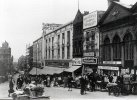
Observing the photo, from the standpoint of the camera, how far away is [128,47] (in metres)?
29.0

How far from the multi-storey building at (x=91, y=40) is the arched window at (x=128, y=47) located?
6220 mm

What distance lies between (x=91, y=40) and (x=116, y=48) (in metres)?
6.22

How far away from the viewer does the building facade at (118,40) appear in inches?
1108

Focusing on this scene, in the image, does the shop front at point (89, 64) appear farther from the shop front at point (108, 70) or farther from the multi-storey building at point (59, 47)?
the multi-storey building at point (59, 47)

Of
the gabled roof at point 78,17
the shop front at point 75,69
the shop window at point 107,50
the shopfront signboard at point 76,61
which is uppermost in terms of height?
the gabled roof at point 78,17

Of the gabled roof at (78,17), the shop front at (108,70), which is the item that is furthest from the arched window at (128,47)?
the gabled roof at (78,17)

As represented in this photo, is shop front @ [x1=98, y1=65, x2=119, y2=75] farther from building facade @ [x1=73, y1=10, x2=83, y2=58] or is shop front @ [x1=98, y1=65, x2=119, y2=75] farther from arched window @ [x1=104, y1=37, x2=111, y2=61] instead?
building facade @ [x1=73, y1=10, x2=83, y2=58]

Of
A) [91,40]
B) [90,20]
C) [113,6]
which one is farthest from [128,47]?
[90,20]

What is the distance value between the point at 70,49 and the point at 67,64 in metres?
2.86

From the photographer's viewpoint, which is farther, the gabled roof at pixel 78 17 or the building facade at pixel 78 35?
the gabled roof at pixel 78 17

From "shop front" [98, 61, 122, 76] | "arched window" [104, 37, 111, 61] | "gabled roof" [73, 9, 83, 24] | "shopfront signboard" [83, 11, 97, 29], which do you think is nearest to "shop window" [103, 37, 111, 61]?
"arched window" [104, 37, 111, 61]

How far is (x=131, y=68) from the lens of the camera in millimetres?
27922

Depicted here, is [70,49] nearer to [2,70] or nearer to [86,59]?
[86,59]

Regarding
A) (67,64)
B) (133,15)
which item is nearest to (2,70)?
(67,64)
